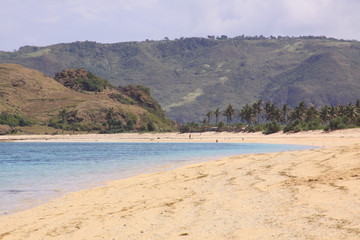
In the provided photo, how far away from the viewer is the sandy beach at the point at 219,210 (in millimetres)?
7875

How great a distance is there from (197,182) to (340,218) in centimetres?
864

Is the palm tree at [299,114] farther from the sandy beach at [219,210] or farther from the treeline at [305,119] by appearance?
the sandy beach at [219,210]

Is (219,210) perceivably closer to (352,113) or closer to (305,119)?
(352,113)

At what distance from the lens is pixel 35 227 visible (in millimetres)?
10508

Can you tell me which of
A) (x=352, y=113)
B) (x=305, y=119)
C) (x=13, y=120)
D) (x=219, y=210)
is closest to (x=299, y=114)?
(x=305, y=119)

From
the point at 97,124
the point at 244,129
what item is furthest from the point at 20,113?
the point at 244,129

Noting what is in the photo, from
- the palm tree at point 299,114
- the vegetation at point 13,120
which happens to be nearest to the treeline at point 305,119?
the palm tree at point 299,114

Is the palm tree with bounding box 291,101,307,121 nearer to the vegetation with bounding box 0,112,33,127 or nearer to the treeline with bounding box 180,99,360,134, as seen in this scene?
the treeline with bounding box 180,99,360,134

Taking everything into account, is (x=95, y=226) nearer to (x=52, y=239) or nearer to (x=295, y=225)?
(x=52, y=239)

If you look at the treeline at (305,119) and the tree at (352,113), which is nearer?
the treeline at (305,119)

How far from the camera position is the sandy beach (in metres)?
7.88

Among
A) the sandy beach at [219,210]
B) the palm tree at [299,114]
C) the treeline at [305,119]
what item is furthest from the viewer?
the palm tree at [299,114]

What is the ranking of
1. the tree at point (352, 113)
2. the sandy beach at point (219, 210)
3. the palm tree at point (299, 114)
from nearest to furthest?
the sandy beach at point (219, 210) < the tree at point (352, 113) < the palm tree at point (299, 114)

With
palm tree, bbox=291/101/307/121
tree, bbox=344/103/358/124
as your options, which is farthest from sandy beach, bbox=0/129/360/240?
palm tree, bbox=291/101/307/121
